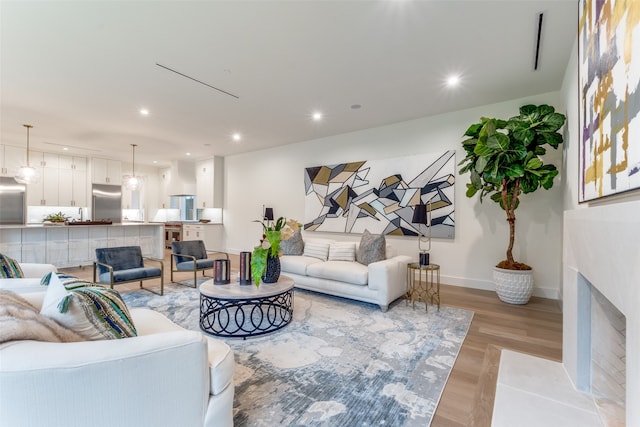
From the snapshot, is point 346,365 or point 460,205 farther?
point 460,205

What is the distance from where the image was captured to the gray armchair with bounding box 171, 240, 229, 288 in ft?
14.2

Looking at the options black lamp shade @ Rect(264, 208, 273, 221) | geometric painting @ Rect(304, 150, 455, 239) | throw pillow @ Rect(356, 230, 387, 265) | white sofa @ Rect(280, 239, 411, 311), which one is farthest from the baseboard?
black lamp shade @ Rect(264, 208, 273, 221)

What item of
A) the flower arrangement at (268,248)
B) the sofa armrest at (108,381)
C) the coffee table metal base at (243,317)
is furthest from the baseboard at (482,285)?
the sofa armrest at (108,381)

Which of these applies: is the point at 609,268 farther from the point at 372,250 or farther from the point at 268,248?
the point at 372,250

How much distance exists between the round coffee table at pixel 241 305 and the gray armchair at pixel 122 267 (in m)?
1.41

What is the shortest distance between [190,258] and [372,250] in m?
2.86

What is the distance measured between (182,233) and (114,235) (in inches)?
85.7

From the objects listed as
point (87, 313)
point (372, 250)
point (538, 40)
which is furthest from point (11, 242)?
point (538, 40)

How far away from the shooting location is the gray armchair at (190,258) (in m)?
4.32

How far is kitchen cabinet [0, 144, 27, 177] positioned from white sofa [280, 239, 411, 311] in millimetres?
7614

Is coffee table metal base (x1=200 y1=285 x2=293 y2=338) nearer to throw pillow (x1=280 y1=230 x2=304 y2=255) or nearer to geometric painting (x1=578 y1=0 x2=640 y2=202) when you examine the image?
throw pillow (x1=280 y1=230 x2=304 y2=255)

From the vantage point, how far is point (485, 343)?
255 centimetres

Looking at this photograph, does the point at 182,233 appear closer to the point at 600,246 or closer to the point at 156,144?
the point at 156,144

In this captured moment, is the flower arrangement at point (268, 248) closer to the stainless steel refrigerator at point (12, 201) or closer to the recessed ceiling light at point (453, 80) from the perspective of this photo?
the recessed ceiling light at point (453, 80)
